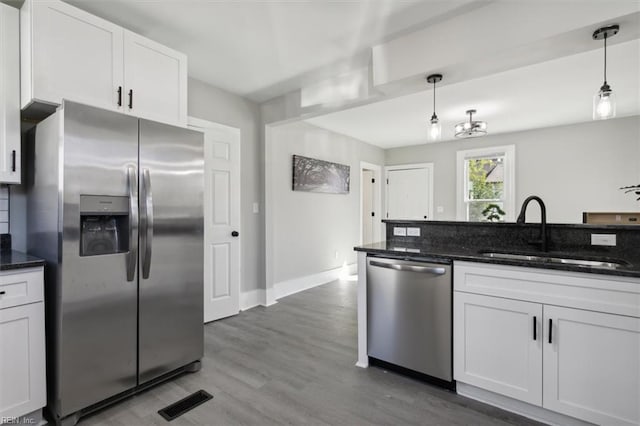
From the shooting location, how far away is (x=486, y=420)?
5.77ft

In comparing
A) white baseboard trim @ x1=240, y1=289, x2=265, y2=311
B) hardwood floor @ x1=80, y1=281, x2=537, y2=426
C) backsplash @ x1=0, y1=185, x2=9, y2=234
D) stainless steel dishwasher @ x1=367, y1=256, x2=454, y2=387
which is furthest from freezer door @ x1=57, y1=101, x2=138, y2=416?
white baseboard trim @ x1=240, y1=289, x2=265, y2=311

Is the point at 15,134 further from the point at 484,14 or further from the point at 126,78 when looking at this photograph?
the point at 484,14

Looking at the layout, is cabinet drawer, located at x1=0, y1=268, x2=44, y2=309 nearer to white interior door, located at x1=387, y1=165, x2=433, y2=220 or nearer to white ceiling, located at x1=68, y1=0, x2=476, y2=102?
white ceiling, located at x1=68, y1=0, x2=476, y2=102

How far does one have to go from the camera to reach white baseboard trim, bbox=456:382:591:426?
5.55 feet

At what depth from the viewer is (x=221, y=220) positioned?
11.3ft

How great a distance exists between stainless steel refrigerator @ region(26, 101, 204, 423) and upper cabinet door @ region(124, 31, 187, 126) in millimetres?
359

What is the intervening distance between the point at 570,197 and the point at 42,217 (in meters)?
6.69

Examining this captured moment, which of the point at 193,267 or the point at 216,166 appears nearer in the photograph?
the point at 193,267

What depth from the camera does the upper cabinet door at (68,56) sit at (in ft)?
6.02

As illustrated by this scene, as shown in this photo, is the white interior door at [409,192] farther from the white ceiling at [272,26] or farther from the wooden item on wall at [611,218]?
the white ceiling at [272,26]

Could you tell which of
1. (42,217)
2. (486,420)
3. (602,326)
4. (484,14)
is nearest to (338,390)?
(486,420)

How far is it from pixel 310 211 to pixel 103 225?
3.18 meters

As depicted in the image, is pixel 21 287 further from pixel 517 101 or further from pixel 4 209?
pixel 517 101

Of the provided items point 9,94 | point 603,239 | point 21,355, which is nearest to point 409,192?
point 603,239
